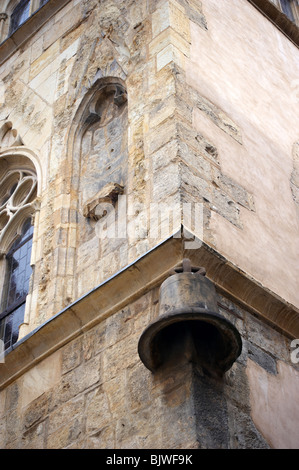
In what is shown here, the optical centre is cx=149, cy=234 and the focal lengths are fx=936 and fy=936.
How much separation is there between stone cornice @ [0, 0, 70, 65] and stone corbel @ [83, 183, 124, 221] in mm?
3360

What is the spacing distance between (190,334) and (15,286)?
124 inches

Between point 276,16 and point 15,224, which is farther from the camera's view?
point 276,16

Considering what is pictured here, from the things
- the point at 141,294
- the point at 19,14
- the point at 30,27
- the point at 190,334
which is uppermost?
the point at 19,14

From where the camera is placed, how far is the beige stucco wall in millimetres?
6781

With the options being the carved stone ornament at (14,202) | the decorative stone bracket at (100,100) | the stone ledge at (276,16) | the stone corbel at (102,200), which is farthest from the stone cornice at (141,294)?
the stone ledge at (276,16)

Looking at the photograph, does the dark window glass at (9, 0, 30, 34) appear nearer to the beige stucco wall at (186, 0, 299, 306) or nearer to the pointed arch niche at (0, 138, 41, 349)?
the pointed arch niche at (0, 138, 41, 349)

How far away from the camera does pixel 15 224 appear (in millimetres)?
8891

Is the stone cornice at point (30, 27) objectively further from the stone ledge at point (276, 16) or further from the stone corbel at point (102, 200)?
the stone corbel at point (102, 200)

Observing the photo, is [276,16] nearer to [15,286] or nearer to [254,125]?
[254,125]

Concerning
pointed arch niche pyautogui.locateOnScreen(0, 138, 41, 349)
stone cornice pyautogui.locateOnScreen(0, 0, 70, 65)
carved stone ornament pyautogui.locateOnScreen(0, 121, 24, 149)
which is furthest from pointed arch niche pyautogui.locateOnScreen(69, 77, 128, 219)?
stone cornice pyautogui.locateOnScreen(0, 0, 70, 65)

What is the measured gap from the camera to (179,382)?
5438 mm

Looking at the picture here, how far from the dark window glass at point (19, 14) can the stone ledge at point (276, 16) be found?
3.12 meters

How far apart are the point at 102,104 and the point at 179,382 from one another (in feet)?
11.9

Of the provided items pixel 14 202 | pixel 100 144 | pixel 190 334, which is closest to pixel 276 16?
pixel 100 144
